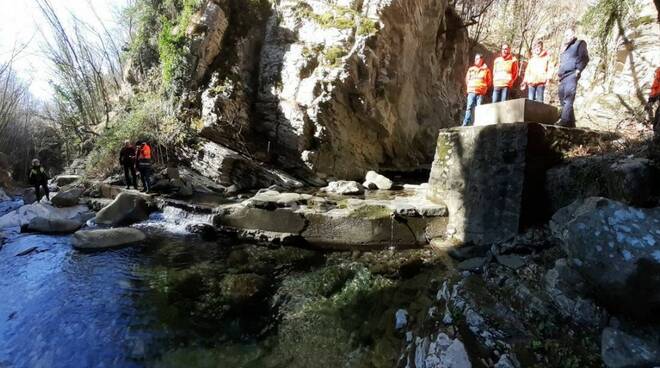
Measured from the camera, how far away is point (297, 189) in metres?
12.5

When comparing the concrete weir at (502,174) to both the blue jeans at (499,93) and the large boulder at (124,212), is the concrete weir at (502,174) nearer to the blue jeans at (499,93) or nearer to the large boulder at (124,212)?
the blue jeans at (499,93)

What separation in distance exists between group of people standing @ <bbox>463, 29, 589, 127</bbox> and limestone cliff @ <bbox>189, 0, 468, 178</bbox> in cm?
609

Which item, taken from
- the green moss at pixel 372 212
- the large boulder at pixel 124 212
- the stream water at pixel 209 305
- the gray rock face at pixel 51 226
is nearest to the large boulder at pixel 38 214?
the gray rock face at pixel 51 226

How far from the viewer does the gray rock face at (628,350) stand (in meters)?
2.68

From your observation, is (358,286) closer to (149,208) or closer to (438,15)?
(149,208)

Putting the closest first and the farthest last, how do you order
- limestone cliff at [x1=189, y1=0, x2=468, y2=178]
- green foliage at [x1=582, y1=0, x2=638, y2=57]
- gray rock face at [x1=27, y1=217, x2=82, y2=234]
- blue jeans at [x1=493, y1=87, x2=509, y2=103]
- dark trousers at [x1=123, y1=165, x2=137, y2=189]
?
blue jeans at [x1=493, y1=87, x2=509, y2=103] → gray rock face at [x1=27, y1=217, x2=82, y2=234] → green foliage at [x1=582, y1=0, x2=638, y2=57] → dark trousers at [x1=123, y1=165, x2=137, y2=189] → limestone cliff at [x1=189, y1=0, x2=468, y2=178]

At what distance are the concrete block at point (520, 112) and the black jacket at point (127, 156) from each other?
36.1 feet

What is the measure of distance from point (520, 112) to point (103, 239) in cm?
889

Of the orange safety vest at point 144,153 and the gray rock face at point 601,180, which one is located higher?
the orange safety vest at point 144,153

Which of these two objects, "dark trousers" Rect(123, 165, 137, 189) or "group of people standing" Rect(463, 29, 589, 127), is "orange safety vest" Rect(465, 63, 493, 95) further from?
"dark trousers" Rect(123, 165, 137, 189)

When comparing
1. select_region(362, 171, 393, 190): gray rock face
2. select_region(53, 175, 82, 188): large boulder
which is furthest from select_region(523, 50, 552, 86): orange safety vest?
select_region(53, 175, 82, 188): large boulder

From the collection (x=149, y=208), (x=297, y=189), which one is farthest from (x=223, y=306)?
(x=297, y=189)

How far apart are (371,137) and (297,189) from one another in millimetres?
5090

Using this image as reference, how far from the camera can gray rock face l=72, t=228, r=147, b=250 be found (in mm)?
7586
